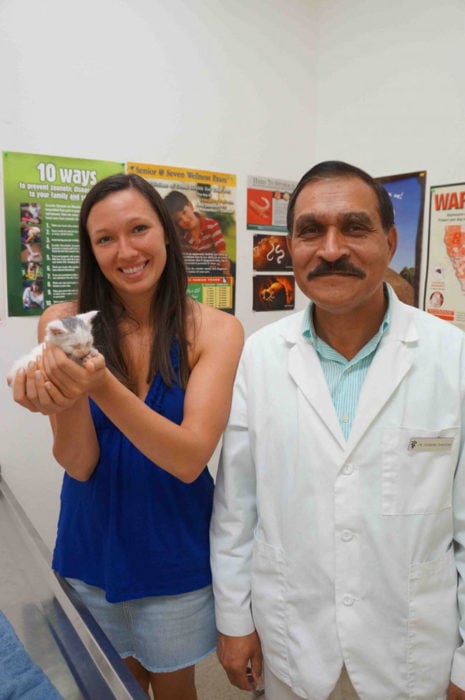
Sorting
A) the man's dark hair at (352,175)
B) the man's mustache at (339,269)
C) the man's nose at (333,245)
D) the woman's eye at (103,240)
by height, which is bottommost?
the man's mustache at (339,269)

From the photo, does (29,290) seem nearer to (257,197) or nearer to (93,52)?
(93,52)

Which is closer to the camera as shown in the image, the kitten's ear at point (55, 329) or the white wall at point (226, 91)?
the kitten's ear at point (55, 329)

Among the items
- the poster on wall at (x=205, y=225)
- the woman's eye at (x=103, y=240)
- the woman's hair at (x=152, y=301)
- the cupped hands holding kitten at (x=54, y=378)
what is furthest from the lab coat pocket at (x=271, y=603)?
the poster on wall at (x=205, y=225)

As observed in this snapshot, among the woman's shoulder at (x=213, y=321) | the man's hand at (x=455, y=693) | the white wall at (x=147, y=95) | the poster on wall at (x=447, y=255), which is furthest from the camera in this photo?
the poster on wall at (x=447, y=255)

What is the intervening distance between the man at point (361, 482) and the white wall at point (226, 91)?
3.83 feet

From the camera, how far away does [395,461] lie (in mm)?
983

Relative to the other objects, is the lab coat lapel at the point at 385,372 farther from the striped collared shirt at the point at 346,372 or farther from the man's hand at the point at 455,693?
the man's hand at the point at 455,693

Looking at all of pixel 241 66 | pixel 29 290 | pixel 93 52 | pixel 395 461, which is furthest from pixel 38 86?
pixel 395 461

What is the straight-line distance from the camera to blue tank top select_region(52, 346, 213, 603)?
1.14 metres

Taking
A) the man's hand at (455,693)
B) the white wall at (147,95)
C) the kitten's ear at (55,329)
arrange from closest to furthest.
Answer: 1. the kitten's ear at (55,329)
2. the man's hand at (455,693)
3. the white wall at (147,95)

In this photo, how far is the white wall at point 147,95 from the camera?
1.81 m

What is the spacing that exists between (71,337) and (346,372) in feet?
1.82

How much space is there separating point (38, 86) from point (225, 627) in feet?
5.91

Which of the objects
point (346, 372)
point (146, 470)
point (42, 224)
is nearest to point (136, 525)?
point (146, 470)
